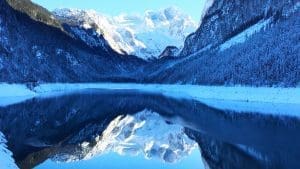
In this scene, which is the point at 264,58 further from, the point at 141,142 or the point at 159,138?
the point at 141,142

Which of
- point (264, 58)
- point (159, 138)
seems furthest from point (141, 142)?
point (264, 58)

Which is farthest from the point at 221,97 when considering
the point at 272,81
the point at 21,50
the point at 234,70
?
the point at 21,50

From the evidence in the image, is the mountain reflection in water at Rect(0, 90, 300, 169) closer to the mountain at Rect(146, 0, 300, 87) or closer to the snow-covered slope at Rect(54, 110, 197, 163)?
the snow-covered slope at Rect(54, 110, 197, 163)

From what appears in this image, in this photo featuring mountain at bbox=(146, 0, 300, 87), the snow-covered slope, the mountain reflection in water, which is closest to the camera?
the mountain reflection in water

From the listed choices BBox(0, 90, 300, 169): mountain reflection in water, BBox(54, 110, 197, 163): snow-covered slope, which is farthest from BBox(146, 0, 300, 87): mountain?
BBox(54, 110, 197, 163): snow-covered slope

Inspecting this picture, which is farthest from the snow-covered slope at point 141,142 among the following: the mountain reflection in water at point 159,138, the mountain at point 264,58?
the mountain at point 264,58

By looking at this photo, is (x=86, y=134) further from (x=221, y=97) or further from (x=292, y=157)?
(x=221, y=97)

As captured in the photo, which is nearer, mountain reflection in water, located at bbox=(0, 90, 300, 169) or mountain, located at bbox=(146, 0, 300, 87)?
mountain reflection in water, located at bbox=(0, 90, 300, 169)

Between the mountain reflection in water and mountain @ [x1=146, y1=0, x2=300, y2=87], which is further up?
mountain @ [x1=146, y1=0, x2=300, y2=87]
